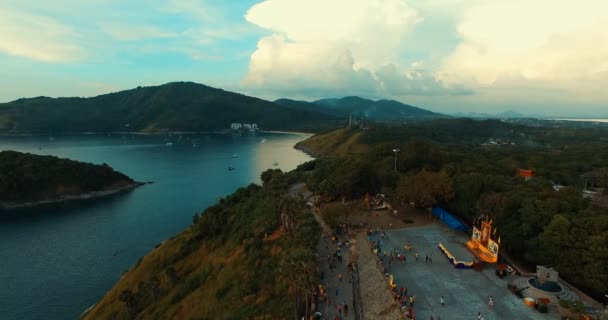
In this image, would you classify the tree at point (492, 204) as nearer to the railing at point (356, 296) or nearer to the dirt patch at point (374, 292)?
the dirt patch at point (374, 292)

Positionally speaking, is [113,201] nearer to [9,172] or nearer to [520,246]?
[9,172]

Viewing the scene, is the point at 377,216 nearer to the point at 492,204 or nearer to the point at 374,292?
the point at 492,204

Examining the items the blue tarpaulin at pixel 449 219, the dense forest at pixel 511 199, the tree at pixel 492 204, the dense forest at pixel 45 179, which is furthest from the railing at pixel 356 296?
the dense forest at pixel 45 179

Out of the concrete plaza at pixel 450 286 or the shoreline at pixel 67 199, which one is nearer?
the concrete plaza at pixel 450 286

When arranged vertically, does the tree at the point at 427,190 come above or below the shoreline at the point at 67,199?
above

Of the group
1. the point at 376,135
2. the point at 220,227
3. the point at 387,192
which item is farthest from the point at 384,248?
the point at 376,135

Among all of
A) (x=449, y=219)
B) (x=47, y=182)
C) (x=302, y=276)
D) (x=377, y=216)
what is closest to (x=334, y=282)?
(x=302, y=276)

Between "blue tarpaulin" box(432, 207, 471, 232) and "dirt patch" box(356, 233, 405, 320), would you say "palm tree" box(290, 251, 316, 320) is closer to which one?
"dirt patch" box(356, 233, 405, 320)
